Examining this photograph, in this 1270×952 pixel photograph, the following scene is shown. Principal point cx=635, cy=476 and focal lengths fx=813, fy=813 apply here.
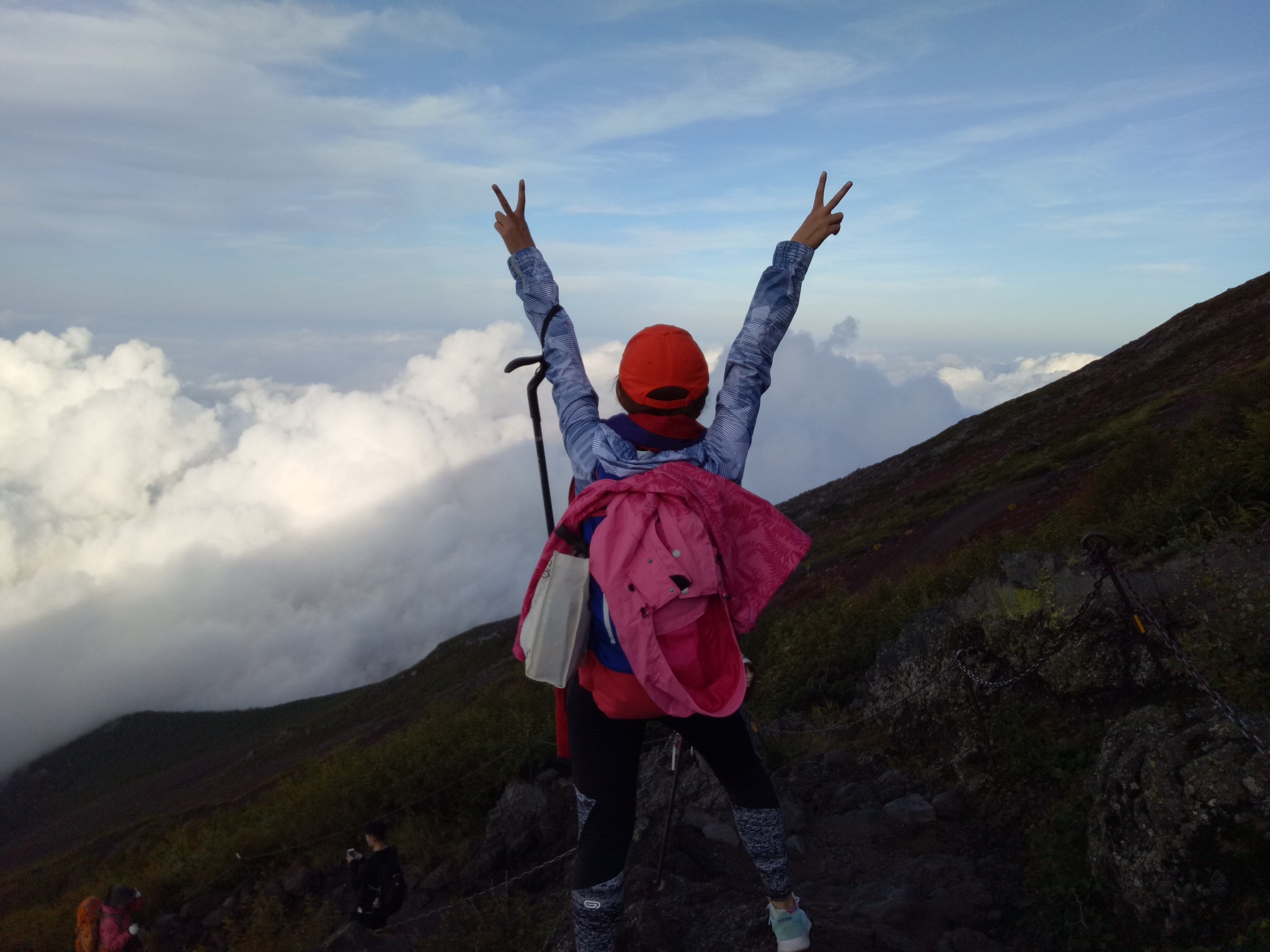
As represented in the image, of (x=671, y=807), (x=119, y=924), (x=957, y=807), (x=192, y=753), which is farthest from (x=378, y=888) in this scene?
(x=192, y=753)

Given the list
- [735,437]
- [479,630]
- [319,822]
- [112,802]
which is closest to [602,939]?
[735,437]

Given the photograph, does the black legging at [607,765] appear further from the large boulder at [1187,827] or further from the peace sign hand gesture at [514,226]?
the large boulder at [1187,827]

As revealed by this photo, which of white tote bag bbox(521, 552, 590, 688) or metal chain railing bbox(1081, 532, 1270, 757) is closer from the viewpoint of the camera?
white tote bag bbox(521, 552, 590, 688)

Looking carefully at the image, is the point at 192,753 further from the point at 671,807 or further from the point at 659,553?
the point at 659,553

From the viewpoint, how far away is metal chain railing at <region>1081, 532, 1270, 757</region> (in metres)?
3.70

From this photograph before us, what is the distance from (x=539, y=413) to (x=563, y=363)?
1.80 ft

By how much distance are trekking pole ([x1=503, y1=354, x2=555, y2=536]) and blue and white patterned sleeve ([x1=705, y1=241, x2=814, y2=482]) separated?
60cm

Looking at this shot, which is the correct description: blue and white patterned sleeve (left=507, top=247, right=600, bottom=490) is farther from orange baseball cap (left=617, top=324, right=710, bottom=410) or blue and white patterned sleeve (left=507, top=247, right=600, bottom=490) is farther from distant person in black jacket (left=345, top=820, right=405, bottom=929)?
distant person in black jacket (left=345, top=820, right=405, bottom=929)

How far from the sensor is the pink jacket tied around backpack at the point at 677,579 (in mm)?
2330

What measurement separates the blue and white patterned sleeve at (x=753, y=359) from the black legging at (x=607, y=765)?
2.73ft

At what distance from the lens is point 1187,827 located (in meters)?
3.33

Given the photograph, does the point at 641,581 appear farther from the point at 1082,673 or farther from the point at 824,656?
the point at 824,656

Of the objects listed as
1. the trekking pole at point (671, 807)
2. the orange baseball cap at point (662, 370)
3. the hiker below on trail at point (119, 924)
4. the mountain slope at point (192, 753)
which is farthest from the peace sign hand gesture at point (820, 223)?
the mountain slope at point (192, 753)

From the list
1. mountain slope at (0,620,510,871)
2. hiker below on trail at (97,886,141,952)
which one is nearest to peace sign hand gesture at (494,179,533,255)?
hiker below on trail at (97,886,141,952)
